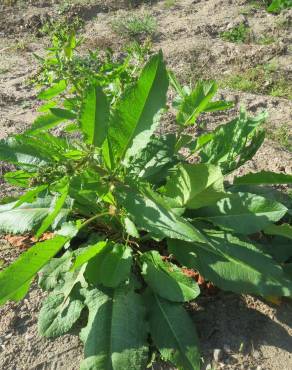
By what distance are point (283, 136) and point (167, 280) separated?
6.92 ft

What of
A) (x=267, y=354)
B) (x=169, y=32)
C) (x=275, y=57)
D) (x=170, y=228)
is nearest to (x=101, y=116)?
(x=170, y=228)

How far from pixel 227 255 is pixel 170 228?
1.46 ft

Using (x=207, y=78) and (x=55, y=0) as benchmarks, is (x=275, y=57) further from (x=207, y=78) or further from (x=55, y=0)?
(x=55, y=0)

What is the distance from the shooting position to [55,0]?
6422 millimetres

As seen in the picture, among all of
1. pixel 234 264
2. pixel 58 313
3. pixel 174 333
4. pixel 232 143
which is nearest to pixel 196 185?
pixel 234 264

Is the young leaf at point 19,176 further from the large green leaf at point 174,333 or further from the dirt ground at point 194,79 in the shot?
the large green leaf at point 174,333

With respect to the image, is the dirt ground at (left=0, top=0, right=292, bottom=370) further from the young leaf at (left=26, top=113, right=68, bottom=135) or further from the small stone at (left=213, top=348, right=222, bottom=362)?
the young leaf at (left=26, top=113, right=68, bottom=135)

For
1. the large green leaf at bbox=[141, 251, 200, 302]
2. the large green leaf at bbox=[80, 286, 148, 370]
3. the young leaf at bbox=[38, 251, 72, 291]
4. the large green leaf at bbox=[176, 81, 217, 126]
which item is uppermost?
the large green leaf at bbox=[176, 81, 217, 126]

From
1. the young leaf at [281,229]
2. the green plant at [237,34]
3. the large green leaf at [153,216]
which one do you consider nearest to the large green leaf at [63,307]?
the large green leaf at [153,216]

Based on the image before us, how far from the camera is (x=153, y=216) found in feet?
7.29

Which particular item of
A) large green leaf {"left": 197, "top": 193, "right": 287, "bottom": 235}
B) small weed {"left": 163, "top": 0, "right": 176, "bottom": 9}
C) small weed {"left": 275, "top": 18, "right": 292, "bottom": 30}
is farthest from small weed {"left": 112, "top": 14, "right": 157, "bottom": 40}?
large green leaf {"left": 197, "top": 193, "right": 287, "bottom": 235}

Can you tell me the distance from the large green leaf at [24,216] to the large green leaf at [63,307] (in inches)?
14.0

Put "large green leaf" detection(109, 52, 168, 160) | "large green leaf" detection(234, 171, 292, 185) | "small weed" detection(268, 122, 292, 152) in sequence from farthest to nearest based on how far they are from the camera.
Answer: "small weed" detection(268, 122, 292, 152), "large green leaf" detection(234, 171, 292, 185), "large green leaf" detection(109, 52, 168, 160)

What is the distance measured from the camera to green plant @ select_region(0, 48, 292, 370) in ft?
7.02
